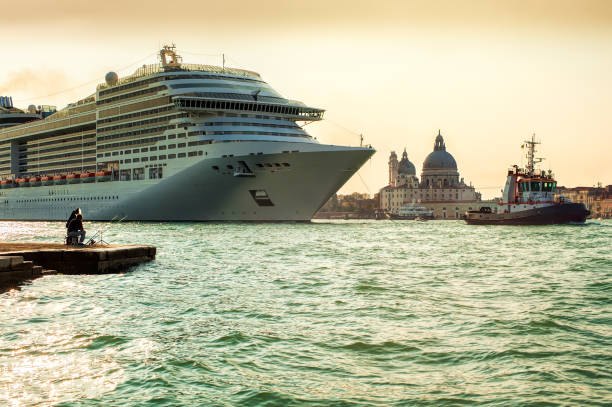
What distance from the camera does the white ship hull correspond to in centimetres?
5822

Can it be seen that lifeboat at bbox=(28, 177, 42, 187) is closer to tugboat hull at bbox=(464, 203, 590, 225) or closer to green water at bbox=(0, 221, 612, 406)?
tugboat hull at bbox=(464, 203, 590, 225)

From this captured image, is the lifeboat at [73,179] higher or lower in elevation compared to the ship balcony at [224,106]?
lower

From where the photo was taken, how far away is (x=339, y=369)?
1045 cm

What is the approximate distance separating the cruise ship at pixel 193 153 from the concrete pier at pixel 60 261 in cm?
3469

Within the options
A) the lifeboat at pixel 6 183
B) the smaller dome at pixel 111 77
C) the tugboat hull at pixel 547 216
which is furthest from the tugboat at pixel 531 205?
the lifeboat at pixel 6 183

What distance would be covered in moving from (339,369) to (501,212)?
86.0m

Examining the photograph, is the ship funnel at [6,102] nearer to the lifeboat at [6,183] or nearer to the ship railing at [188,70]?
the lifeboat at [6,183]

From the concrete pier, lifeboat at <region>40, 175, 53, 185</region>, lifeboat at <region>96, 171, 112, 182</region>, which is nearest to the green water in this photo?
the concrete pier

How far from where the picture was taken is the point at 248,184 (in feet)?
196

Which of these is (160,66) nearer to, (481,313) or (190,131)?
(190,131)

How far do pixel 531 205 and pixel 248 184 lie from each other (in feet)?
146

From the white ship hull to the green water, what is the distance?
3522 cm

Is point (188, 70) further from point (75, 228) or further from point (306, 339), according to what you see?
point (306, 339)

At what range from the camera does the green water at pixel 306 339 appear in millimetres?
9359
